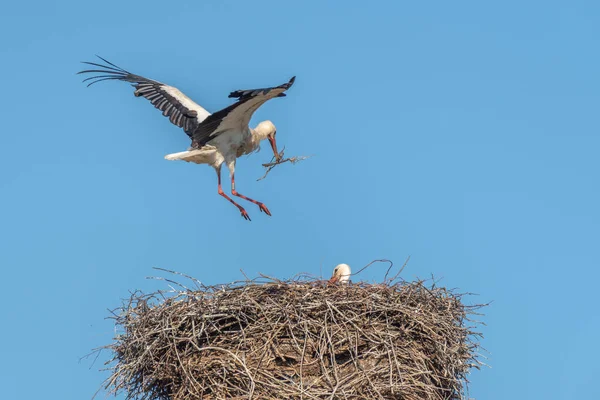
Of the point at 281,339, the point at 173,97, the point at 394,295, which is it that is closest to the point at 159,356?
the point at 281,339

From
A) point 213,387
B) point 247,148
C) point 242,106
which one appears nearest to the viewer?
point 213,387

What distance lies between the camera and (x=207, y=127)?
13500 millimetres

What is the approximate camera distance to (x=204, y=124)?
1344cm

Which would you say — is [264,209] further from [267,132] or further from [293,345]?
[293,345]

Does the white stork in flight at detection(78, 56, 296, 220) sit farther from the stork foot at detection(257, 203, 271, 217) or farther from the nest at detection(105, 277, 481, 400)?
the nest at detection(105, 277, 481, 400)

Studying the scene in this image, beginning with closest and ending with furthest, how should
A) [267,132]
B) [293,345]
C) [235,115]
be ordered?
[293,345] < [235,115] < [267,132]

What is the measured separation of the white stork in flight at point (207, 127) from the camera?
1352 cm

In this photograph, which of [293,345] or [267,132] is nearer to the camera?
[293,345]

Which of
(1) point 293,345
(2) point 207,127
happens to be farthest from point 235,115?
(1) point 293,345

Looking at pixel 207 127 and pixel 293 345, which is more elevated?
pixel 207 127

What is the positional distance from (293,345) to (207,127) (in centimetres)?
435

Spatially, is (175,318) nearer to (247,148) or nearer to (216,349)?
(216,349)

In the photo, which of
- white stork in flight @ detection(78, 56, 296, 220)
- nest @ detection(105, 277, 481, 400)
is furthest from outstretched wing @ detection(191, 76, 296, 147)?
nest @ detection(105, 277, 481, 400)

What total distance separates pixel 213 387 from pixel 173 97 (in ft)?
17.9
